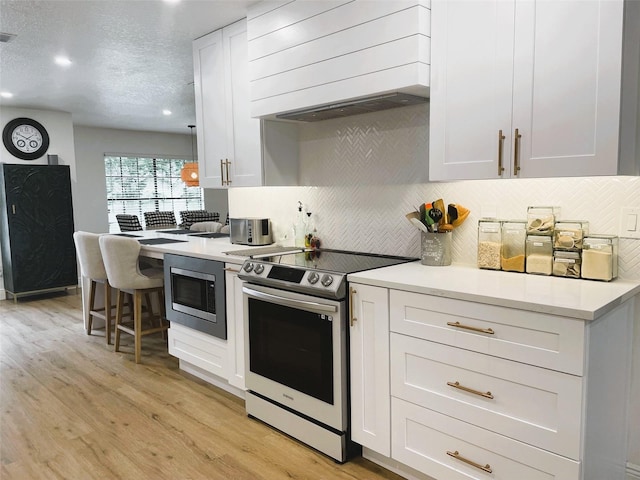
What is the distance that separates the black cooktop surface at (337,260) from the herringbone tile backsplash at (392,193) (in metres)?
0.11

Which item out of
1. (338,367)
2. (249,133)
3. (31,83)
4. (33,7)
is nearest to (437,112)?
(338,367)

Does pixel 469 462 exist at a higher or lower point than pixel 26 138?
lower

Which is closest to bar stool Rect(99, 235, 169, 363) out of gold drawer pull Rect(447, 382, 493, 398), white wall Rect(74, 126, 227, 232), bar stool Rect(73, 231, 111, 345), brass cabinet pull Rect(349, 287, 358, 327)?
bar stool Rect(73, 231, 111, 345)

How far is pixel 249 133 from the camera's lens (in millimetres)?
3295

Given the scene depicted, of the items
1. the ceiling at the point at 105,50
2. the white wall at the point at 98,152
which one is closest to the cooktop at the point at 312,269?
the ceiling at the point at 105,50

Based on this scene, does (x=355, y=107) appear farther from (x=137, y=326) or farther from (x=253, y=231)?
(x=137, y=326)

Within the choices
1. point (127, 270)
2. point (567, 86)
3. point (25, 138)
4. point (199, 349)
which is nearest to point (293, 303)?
point (199, 349)


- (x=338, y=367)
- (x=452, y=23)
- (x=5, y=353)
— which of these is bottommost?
(x=5, y=353)

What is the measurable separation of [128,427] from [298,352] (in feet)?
3.76

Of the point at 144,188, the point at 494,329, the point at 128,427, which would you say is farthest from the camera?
the point at 144,188

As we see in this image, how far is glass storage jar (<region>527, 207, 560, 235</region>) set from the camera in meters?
2.14

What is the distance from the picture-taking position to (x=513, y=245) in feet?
7.41

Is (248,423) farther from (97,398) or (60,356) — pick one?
(60,356)

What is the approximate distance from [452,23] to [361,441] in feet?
6.45
